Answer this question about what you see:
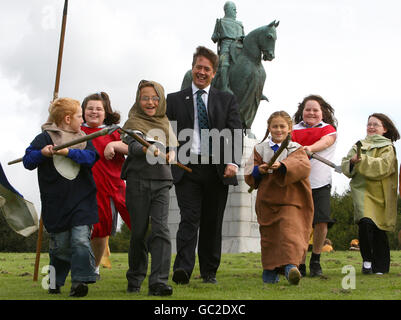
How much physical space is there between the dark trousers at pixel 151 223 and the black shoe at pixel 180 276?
63cm

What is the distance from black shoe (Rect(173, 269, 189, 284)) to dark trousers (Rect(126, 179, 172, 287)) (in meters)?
0.63

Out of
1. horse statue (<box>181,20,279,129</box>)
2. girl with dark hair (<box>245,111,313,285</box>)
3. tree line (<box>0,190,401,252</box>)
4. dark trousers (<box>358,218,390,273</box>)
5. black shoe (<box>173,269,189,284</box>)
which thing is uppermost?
horse statue (<box>181,20,279,129</box>)

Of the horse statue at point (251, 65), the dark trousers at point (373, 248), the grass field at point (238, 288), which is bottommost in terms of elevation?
the grass field at point (238, 288)

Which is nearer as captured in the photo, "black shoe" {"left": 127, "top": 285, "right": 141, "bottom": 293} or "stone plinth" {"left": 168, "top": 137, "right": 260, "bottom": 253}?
"black shoe" {"left": 127, "top": 285, "right": 141, "bottom": 293}

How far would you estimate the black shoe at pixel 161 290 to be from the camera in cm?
547

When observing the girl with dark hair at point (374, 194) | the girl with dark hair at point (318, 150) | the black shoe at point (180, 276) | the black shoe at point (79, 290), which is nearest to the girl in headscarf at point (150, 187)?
the black shoe at point (79, 290)

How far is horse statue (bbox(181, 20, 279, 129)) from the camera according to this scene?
16234mm

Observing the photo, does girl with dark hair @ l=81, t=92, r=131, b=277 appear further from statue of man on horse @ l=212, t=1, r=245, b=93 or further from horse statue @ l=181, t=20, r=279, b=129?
statue of man on horse @ l=212, t=1, r=245, b=93

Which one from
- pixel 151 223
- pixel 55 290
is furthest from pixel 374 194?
pixel 55 290

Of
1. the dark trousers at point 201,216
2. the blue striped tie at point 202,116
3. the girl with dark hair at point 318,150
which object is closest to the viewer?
the dark trousers at point 201,216

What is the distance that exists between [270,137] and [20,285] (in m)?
2.79

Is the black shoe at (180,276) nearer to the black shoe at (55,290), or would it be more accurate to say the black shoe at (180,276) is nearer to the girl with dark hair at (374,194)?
the black shoe at (55,290)

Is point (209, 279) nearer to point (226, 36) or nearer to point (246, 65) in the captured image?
point (246, 65)

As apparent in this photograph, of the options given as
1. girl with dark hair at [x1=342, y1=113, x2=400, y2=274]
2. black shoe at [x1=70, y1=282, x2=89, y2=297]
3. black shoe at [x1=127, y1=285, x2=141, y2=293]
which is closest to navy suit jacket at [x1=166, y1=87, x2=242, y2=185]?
black shoe at [x1=127, y1=285, x2=141, y2=293]
